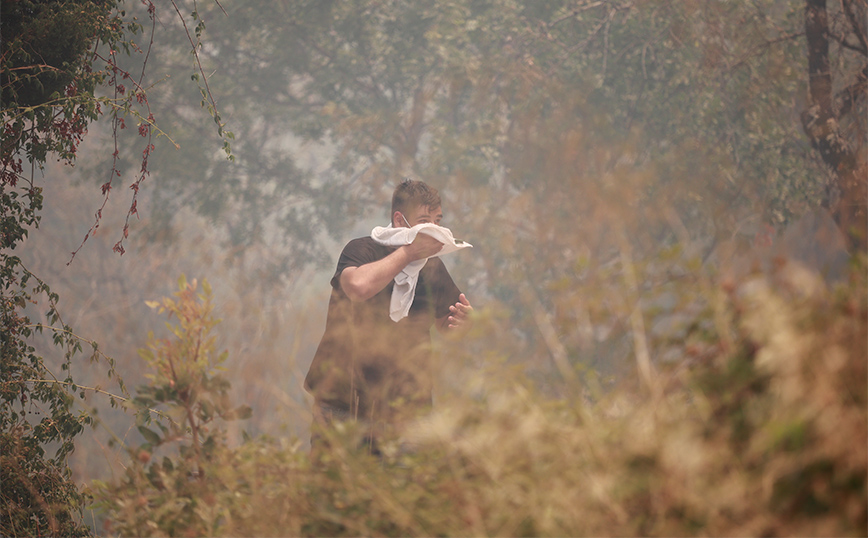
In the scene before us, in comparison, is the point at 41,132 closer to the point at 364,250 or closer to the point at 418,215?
the point at 364,250

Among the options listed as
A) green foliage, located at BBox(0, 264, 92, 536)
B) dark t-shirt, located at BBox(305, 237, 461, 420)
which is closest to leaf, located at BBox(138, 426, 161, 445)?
dark t-shirt, located at BBox(305, 237, 461, 420)

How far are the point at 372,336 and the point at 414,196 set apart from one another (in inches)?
52.2

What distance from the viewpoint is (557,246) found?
1088 cm

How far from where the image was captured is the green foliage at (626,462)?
0.68 m

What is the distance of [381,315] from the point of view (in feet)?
8.57

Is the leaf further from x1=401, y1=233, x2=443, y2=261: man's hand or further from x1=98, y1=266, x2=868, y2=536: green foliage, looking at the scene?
x1=401, y1=233, x2=443, y2=261: man's hand

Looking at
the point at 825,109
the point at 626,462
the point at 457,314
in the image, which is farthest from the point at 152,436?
the point at 825,109

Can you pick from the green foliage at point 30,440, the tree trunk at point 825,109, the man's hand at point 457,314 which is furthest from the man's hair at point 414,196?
the tree trunk at point 825,109

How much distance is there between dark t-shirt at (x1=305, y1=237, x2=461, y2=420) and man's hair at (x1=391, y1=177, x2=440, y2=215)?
0.81 ft

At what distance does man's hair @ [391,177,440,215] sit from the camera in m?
2.96

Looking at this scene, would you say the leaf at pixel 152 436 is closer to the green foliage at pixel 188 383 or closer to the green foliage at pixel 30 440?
the green foliage at pixel 188 383

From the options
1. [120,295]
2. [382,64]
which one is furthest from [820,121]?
[120,295]

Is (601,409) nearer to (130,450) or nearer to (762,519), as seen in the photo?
(762,519)

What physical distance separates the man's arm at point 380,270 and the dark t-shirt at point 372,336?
61 mm
